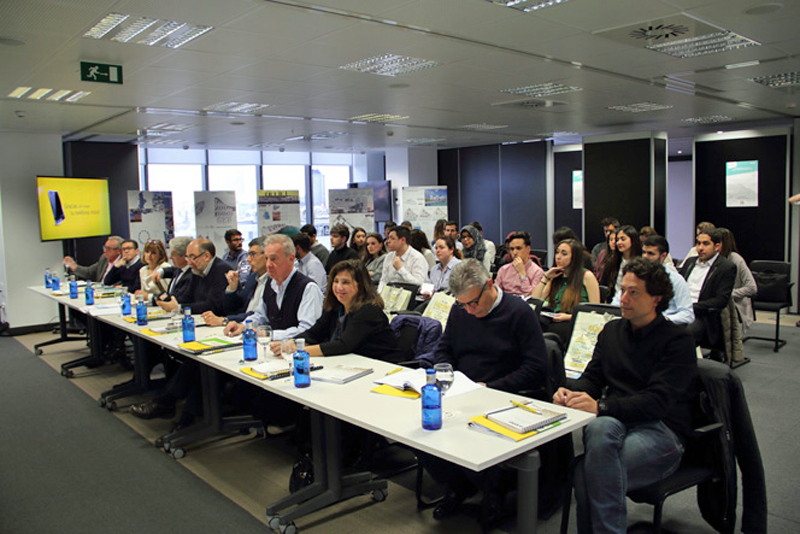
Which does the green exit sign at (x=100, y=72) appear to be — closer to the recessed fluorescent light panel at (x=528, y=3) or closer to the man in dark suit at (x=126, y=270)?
the man in dark suit at (x=126, y=270)

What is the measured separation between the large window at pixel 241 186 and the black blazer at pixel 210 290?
842 cm

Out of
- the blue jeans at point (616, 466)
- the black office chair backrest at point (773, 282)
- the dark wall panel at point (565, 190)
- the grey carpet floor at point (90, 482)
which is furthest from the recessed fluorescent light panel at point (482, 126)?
the blue jeans at point (616, 466)

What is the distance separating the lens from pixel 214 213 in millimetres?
11883

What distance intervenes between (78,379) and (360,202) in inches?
277

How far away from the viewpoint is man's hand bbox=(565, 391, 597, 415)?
2.70 metres

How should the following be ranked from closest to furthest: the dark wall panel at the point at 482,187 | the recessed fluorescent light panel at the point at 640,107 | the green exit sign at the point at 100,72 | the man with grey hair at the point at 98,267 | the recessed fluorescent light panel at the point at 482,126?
the green exit sign at the point at 100,72
the man with grey hair at the point at 98,267
the recessed fluorescent light panel at the point at 640,107
the recessed fluorescent light panel at the point at 482,126
the dark wall panel at the point at 482,187

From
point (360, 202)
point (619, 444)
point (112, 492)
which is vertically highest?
point (360, 202)

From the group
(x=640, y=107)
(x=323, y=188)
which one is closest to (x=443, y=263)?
(x=640, y=107)

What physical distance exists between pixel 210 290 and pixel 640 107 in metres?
6.69

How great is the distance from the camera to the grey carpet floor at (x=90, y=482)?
3.45 metres

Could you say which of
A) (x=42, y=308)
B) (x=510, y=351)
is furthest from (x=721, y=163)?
(x=42, y=308)

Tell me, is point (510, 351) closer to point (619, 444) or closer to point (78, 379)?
point (619, 444)

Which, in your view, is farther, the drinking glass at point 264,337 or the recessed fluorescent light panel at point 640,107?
the recessed fluorescent light panel at point 640,107

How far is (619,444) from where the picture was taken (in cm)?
252
